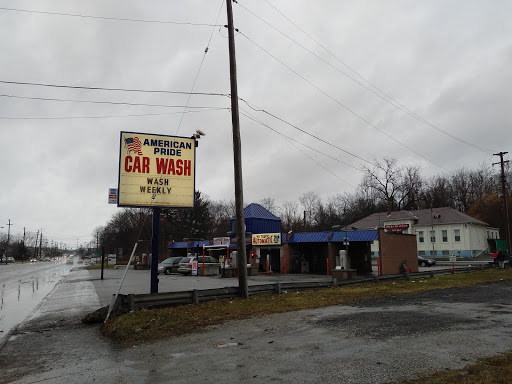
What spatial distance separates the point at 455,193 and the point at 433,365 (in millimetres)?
78578

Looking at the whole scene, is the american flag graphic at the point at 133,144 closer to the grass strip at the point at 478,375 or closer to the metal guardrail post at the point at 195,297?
the metal guardrail post at the point at 195,297

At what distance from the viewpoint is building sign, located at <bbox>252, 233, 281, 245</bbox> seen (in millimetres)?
32750

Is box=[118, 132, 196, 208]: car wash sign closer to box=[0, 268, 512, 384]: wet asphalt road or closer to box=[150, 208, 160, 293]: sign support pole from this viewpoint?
box=[150, 208, 160, 293]: sign support pole

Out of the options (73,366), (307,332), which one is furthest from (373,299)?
(73,366)

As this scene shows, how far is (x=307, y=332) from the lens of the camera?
8.23 m

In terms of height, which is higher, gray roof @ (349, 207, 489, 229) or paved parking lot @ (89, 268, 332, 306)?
gray roof @ (349, 207, 489, 229)

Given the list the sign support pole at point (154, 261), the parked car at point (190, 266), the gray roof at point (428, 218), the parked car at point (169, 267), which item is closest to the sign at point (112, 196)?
the sign support pole at point (154, 261)

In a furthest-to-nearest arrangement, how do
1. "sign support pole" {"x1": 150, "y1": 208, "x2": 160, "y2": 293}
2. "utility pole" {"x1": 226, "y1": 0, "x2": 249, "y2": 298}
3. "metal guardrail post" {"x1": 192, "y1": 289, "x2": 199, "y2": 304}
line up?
"utility pole" {"x1": 226, "y1": 0, "x2": 249, "y2": 298} < "sign support pole" {"x1": 150, "y1": 208, "x2": 160, "y2": 293} < "metal guardrail post" {"x1": 192, "y1": 289, "x2": 199, "y2": 304}

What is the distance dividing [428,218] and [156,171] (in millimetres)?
Answer: 51992

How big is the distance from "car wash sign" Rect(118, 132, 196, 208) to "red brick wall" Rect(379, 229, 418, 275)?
1611 cm

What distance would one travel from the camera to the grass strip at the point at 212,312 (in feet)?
28.7

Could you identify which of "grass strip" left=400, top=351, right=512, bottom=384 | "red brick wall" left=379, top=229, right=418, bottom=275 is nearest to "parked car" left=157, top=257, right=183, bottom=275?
"red brick wall" left=379, top=229, right=418, bottom=275

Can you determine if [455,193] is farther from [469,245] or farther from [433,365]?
[433,365]

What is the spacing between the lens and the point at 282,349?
6832 millimetres
